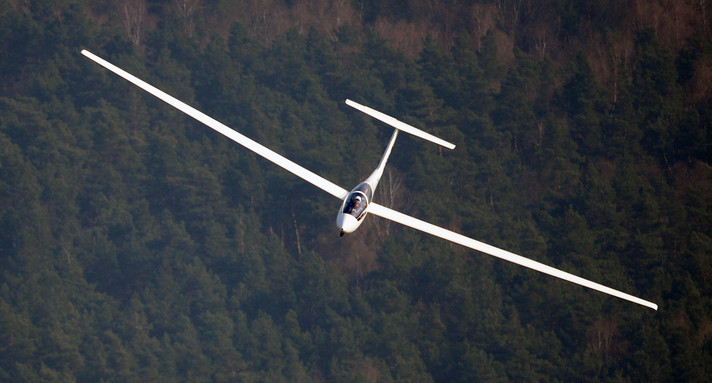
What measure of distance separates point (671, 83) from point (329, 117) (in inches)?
1588

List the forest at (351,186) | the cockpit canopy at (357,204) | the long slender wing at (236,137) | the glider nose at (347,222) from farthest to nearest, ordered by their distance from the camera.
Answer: the forest at (351,186) → the long slender wing at (236,137) → the cockpit canopy at (357,204) → the glider nose at (347,222)

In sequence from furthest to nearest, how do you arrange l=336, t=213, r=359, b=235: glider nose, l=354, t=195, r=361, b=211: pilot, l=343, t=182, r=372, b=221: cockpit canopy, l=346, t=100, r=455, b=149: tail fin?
l=346, t=100, r=455, b=149: tail fin
l=354, t=195, r=361, b=211: pilot
l=343, t=182, r=372, b=221: cockpit canopy
l=336, t=213, r=359, b=235: glider nose

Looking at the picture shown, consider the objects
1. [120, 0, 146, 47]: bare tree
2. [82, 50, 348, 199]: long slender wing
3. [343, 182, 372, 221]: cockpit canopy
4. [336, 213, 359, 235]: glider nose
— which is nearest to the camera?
[336, 213, 359, 235]: glider nose

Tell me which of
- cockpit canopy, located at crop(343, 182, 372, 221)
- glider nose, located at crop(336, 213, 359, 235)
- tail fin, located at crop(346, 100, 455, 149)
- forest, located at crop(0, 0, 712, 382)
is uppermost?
forest, located at crop(0, 0, 712, 382)

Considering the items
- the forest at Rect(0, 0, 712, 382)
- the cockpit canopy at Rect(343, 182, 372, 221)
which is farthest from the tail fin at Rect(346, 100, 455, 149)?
the forest at Rect(0, 0, 712, 382)

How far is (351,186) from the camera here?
111 m

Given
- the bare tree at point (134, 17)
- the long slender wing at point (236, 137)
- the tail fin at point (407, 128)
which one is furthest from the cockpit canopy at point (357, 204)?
the bare tree at point (134, 17)

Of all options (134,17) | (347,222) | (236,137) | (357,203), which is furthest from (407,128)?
(134,17)

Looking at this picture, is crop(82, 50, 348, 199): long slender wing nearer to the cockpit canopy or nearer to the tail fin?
the cockpit canopy

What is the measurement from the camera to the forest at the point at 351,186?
101625 millimetres

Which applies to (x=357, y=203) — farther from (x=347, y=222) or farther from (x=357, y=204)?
(x=347, y=222)

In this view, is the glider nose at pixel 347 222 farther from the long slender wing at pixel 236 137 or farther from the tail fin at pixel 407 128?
the tail fin at pixel 407 128

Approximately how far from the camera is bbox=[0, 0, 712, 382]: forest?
4001 inches

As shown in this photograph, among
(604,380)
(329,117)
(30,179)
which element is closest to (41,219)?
(30,179)
